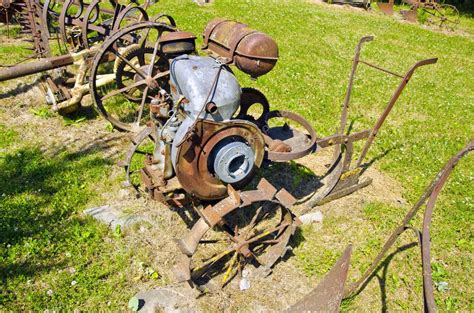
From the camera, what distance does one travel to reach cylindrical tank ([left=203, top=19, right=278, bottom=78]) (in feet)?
10.6

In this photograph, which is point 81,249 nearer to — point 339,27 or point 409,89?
point 409,89

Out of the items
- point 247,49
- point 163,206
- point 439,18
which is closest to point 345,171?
point 247,49

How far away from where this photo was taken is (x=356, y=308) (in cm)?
345

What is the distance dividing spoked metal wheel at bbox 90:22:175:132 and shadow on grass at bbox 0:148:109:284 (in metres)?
0.86

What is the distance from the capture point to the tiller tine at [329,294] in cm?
290

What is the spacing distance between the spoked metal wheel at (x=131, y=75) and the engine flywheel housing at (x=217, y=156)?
1609mm

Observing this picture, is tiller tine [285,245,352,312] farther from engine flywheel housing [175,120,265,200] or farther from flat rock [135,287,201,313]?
engine flywheel housing [175,120,265,200]

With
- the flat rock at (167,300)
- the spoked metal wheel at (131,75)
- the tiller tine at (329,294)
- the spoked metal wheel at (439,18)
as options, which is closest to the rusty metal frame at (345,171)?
the tiller tine at (329,294)

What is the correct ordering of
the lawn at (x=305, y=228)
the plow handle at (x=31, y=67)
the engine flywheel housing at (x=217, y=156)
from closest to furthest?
the engine flywheel housing at (x=217, y=156)
the lawn at (x=305, y=228)
the plow handle at (x=31, y=67)

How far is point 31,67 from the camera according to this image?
12.8 feet

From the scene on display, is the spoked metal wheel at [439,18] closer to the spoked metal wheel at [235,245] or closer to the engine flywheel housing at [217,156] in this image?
the spoked metal wheel at [235,245]

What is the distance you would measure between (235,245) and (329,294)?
3.21 ft

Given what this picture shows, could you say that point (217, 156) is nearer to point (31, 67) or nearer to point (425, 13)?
point (31, 67)

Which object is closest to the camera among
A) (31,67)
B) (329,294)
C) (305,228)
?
(329,294)
